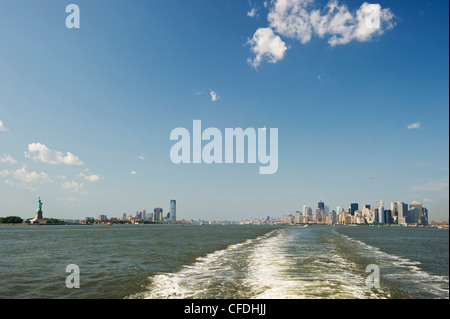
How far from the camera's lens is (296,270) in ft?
82.3

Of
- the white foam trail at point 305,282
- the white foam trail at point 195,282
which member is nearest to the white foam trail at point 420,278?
the white foam trail at point 305,282

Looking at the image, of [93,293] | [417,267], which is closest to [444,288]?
[417,267]

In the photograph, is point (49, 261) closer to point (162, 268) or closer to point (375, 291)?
point (162, 268)

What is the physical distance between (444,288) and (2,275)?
122ft

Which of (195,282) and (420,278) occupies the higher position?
(195,282)

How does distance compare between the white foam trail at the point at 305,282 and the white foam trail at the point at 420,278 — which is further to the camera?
the white foam trail at the point at 420,278

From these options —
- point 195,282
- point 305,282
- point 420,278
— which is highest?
point 305,282

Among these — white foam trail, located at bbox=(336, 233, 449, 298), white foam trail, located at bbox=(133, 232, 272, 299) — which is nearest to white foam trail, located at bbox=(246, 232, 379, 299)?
white foam trail, located at bbox=(133, 232, 272, 299)

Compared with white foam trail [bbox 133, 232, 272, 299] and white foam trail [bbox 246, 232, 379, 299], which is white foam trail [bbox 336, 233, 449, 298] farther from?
white foam trail [bbox 133, 232, 272, 299]

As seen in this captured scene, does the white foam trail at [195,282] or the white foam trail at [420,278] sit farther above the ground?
the white foam trail at [195,282]

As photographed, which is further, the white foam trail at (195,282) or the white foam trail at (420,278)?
the white foam trail at (420,278)

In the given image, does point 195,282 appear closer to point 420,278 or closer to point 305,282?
point 305,282

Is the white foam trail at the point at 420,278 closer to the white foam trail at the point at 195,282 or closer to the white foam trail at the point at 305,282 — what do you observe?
the white foam trail at the point at 305,282

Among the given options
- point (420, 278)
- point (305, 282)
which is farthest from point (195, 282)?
point (420, 278)
